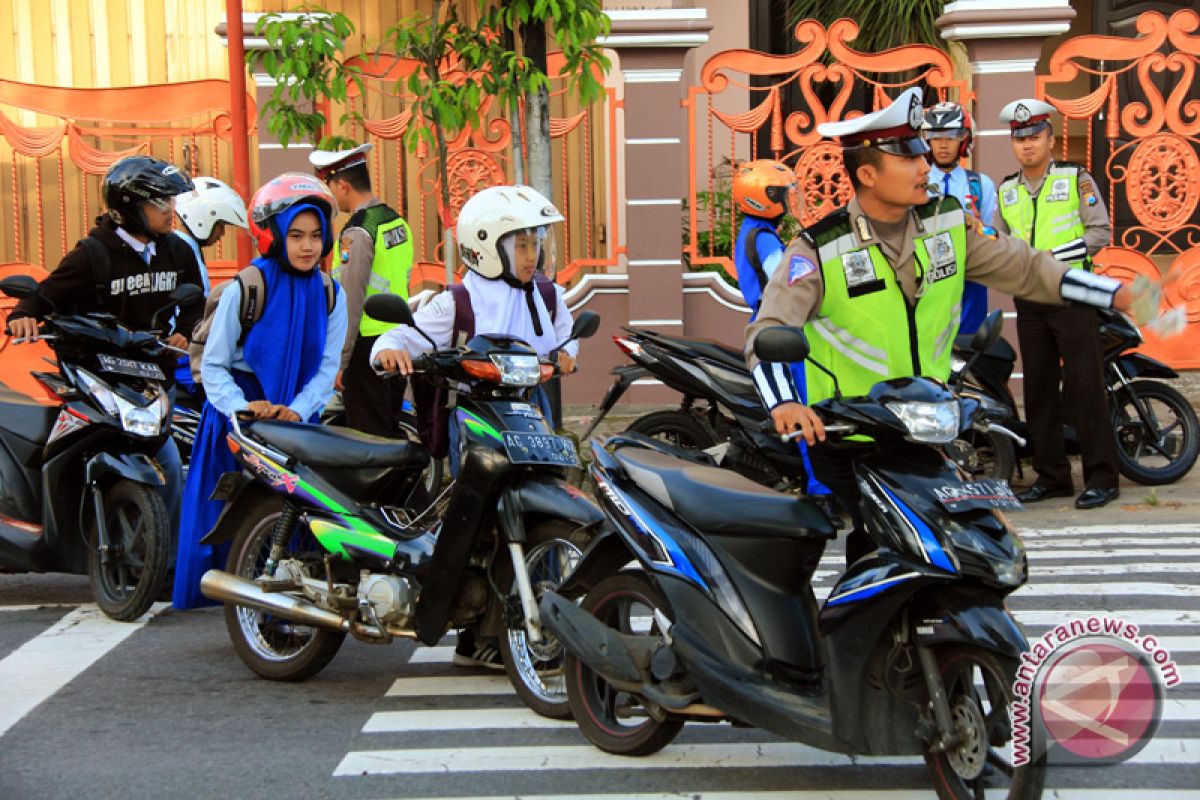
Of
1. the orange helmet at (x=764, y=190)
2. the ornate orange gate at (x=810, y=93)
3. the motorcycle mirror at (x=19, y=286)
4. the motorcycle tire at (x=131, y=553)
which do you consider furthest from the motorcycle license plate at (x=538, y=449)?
the ornate orange gate at (x=810, y=93)

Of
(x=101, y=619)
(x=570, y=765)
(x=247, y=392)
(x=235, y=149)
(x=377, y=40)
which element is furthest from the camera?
(x=377, y=40)

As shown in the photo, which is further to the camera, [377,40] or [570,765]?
[377,40]

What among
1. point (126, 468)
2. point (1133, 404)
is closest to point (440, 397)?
point (126, 468)

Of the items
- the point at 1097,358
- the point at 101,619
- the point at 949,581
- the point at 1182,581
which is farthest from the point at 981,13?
the point at 949,581

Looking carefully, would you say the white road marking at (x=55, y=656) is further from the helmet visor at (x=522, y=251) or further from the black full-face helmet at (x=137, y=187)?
the helmet visor at (x=522, y=251)

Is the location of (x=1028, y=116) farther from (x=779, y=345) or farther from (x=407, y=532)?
(x=779, y=345)

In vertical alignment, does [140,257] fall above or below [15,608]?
above

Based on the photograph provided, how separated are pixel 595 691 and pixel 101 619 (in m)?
2.88

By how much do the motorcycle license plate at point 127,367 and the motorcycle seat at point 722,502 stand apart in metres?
2.82

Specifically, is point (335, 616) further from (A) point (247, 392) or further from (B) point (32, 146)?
(B) point (32, 146)

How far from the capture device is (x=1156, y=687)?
14.0ft

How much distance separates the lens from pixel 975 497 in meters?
4.11

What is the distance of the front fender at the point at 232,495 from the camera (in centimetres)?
607

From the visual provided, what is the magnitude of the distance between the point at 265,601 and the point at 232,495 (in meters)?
0.48
